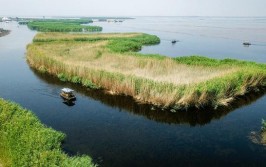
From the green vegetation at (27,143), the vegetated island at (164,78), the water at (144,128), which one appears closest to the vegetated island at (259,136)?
the water at (144,128)

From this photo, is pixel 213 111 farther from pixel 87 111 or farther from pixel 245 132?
pixel 87 111

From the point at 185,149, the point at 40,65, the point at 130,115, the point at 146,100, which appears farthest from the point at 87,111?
the point at 40,65

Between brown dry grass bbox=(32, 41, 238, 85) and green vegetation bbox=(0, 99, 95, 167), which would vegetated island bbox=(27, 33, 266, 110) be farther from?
green vegetation bbox=(0, 99, 95, 167)

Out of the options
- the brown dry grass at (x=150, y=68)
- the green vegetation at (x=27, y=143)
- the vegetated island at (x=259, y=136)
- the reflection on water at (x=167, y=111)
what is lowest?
the reflection on water at (x=167, y=111)

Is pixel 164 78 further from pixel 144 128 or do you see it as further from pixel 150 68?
pixel 144 128

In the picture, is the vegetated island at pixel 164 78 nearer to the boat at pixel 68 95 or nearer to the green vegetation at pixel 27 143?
the boat at pixel 68 95

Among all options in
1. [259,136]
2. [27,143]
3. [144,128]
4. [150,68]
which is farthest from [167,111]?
[27,143]
